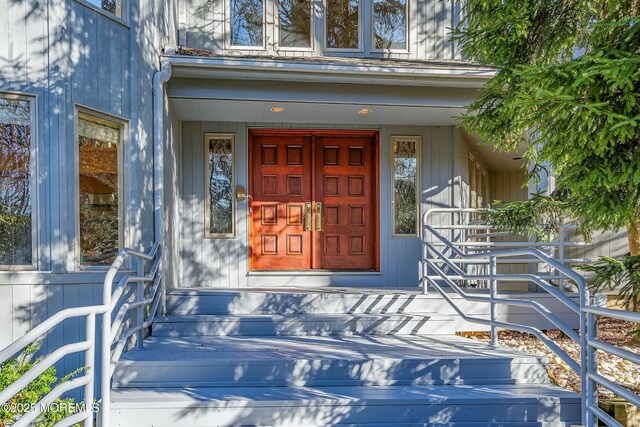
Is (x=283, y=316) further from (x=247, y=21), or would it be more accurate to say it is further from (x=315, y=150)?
(x=247, y=21)

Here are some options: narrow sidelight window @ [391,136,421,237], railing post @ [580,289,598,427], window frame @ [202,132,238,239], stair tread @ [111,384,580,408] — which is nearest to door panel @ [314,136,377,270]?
narrow sidelight window @ [391,136,421,237]

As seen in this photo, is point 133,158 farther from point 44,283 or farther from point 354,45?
point 354,45

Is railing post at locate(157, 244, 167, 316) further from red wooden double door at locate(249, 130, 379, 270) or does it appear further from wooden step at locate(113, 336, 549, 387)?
red wooden double door at locate(249, 130, 379, 270)

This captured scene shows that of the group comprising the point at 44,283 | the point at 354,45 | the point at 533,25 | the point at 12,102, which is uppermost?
the point at 354,45

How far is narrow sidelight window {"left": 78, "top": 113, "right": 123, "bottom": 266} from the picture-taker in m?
4.55

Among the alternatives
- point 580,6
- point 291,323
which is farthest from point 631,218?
point 291,323

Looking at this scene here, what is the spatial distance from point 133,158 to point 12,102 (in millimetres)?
1170

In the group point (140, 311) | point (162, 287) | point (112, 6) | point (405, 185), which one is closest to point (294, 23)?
point (112, 6)

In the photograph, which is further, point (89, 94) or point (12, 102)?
point (89, 94)

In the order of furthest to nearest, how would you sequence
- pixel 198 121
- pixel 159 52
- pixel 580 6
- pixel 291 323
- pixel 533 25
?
pixel 198 121, pixel 159 52, pixel 291 323, pixel 533 25, pixel 580 6

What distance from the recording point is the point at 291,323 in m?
4.87

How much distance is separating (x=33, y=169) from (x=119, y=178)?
0.81 metres

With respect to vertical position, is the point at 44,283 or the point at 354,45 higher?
the point at 354,45

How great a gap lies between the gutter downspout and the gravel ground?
3.79 meters
